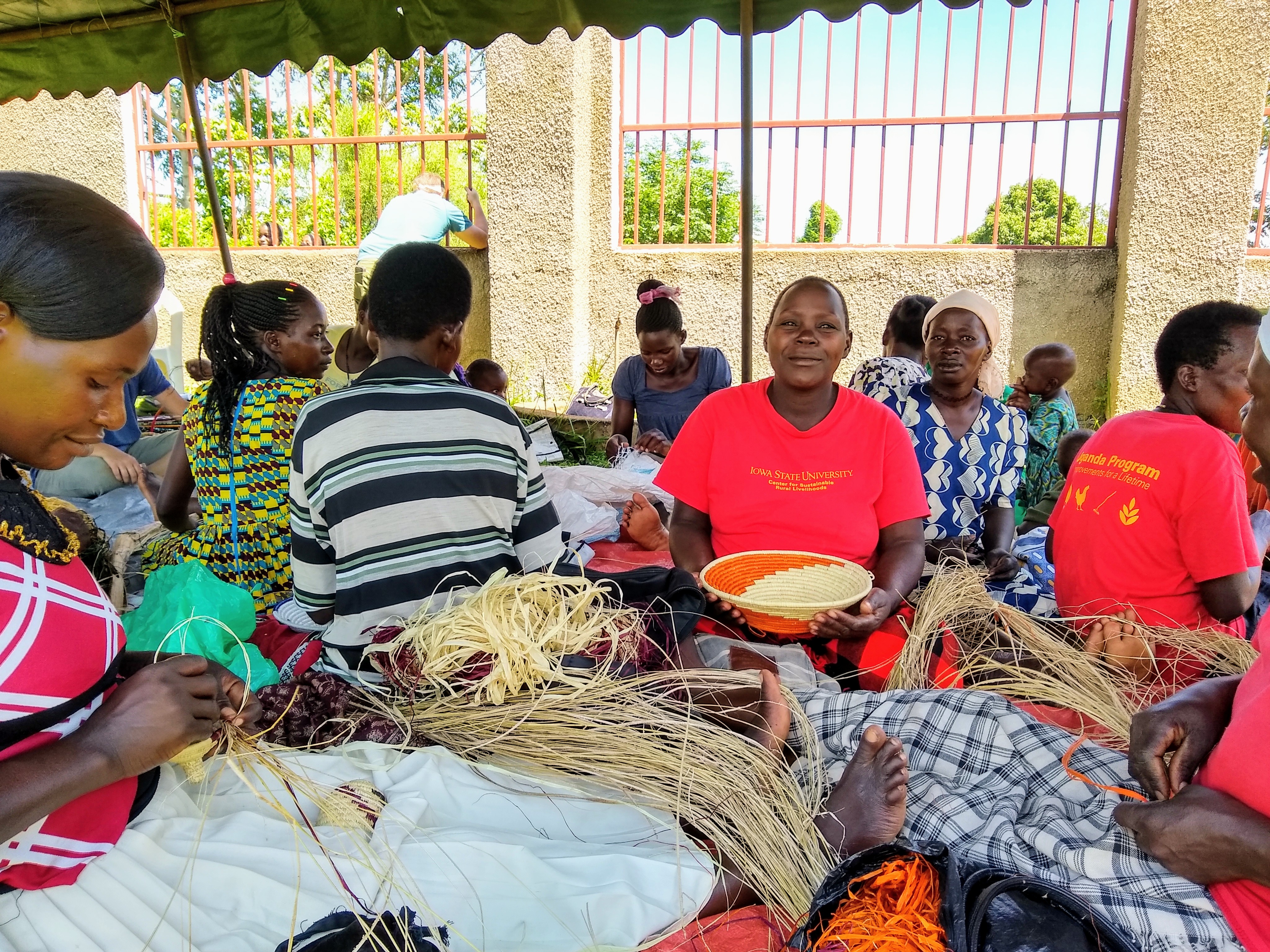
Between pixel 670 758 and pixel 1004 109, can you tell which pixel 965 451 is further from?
pixel 1004 109

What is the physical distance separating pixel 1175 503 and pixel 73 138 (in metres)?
10.3

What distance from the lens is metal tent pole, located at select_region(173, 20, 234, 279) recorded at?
3873 mm

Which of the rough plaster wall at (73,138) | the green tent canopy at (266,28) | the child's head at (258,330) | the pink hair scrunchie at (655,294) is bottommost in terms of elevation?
the child's head at (258,330)

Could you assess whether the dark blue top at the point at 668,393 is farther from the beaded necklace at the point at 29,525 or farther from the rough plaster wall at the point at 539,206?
the beaded necklace at the point at 29,525

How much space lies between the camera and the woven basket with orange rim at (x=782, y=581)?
2197 millimetres

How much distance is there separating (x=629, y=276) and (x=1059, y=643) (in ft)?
19.5

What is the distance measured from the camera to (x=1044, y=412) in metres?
4.24

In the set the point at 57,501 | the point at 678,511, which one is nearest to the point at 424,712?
the point at 678,511

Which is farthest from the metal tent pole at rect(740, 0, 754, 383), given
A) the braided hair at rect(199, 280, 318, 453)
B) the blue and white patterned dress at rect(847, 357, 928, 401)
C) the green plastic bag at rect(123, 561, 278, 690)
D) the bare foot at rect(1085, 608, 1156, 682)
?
the green plastic bag at rect(123, 561, 278, 690)

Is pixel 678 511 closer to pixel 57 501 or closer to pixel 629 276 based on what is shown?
pixel 57 501

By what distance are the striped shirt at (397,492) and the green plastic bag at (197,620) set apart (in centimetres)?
26

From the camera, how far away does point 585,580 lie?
186 centimetres

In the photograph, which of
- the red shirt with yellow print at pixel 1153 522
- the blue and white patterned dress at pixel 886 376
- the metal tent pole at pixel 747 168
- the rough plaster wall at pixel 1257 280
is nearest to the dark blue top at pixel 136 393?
the metal tent pole at pixel 747 168

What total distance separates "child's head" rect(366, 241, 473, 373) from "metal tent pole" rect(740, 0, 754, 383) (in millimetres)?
1716
